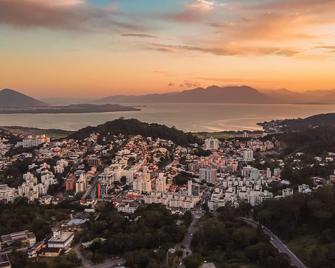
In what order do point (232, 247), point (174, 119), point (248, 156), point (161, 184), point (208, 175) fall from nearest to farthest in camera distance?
point (232, 247) → point (161, 184) → point (208, 175) → point (248, 156) → point (174, 119)

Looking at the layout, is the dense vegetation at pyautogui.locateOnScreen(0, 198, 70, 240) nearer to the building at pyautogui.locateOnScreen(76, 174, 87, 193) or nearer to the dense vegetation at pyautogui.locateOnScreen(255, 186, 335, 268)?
the building at pyautogui.locateOnScreen(76, 174, 87, 193)

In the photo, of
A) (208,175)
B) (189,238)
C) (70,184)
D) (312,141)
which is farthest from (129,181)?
(312,141)

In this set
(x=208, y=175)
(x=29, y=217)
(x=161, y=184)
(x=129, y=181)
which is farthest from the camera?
(x=208, y=175)

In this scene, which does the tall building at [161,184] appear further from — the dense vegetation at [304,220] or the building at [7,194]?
the building at [7,194]

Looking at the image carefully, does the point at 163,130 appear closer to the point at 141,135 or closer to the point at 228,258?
the point at 141,135

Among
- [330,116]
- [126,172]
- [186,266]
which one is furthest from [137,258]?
[330,116]

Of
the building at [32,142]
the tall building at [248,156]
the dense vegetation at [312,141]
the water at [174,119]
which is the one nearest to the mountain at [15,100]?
the water at [174,119]

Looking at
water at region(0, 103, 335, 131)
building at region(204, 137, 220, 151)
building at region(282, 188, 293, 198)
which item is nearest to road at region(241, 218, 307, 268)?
building at region(282, 188, 293, 198)

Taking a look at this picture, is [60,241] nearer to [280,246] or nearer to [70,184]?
[280,246]
